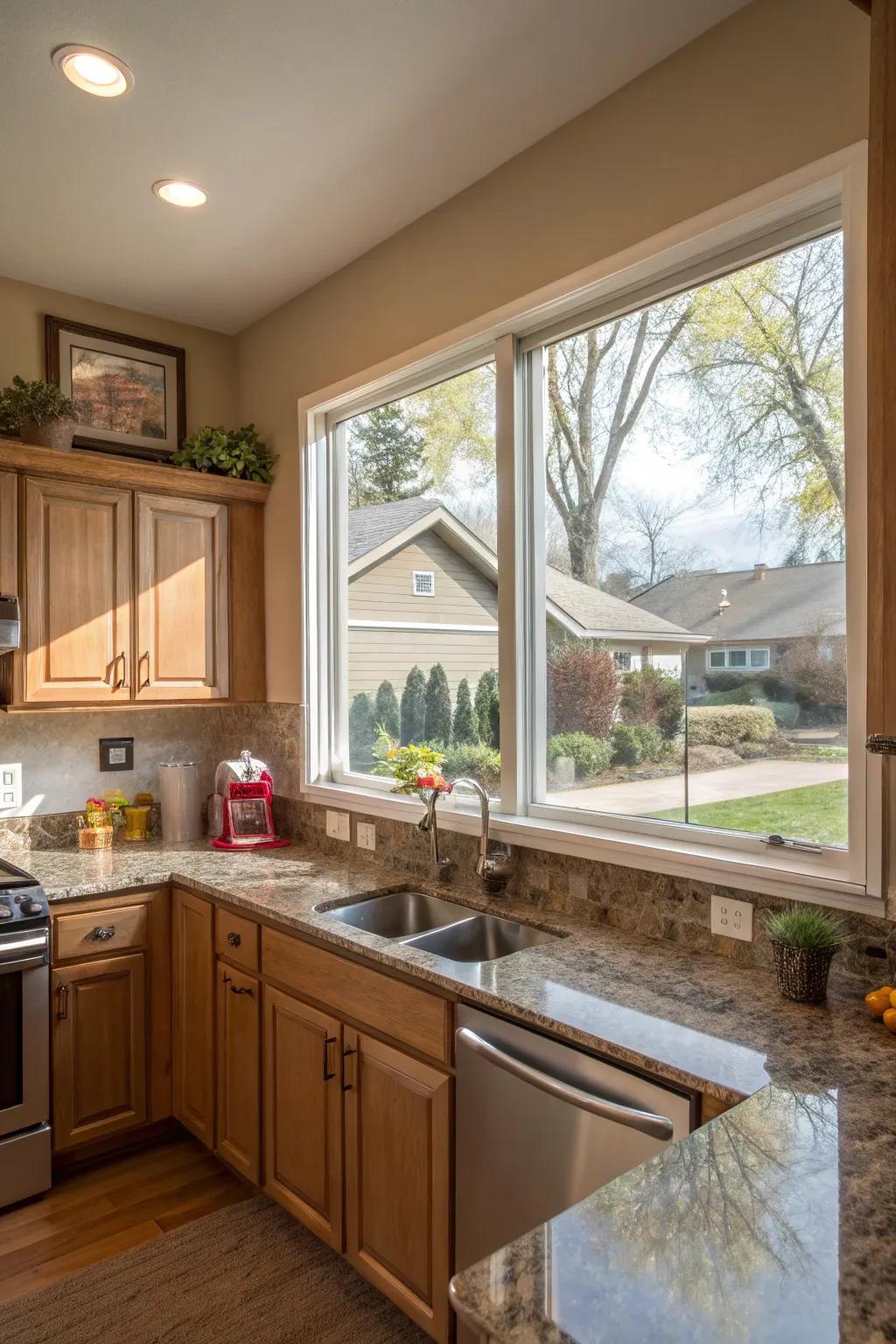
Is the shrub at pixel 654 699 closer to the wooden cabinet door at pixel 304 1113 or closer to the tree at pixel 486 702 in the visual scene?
the tree at pixel 486 702

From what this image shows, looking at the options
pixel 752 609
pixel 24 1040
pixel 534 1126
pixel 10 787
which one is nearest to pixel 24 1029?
pixel 24 1040

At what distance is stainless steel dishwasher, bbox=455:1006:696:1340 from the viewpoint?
1.48 metres

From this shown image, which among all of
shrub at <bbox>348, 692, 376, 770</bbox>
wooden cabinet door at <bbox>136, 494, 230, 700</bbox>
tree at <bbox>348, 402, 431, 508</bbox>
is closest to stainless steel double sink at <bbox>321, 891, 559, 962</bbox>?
shrub at <bbox>348, 692, 376, 770</bbox>

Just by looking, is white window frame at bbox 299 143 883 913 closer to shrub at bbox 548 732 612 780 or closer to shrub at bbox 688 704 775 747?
shrub at bbox 548 732 612 780

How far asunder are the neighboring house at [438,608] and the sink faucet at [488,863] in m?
0.46

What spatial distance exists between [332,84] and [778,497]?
4.81 ft

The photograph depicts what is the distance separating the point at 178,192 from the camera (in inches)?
101

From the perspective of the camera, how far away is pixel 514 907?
229 centimetres

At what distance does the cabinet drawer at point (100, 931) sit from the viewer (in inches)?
104

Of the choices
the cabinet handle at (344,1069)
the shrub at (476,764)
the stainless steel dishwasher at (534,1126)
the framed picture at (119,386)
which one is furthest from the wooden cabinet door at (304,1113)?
the framed picture at (119,386)

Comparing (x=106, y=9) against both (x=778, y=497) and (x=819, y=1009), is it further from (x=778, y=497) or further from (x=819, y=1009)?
(x=819, y=1009)

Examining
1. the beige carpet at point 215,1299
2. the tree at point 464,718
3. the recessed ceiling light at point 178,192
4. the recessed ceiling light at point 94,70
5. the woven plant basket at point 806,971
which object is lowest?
the beige carpet at point 215,1299

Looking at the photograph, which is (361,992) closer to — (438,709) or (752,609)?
(438,709)

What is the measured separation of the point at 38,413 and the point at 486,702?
1790 millimetres
